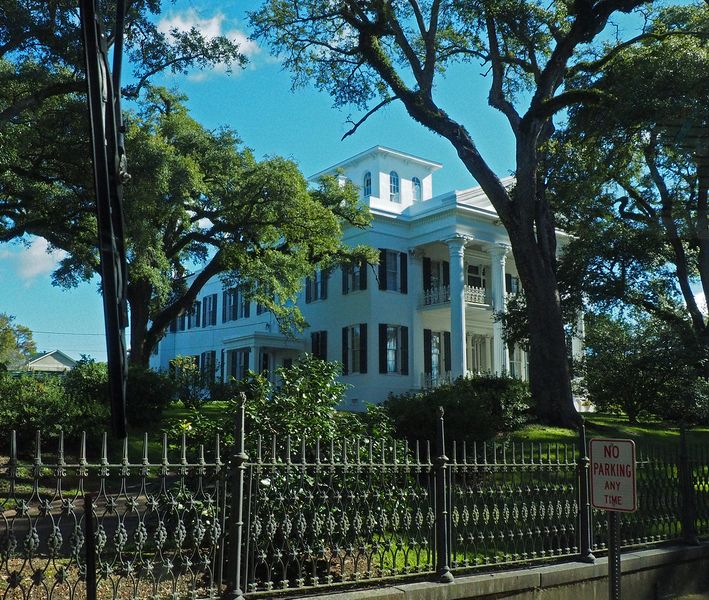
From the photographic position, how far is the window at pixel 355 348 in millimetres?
30125

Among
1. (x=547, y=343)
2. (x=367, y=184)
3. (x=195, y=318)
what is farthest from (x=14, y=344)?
(x=547, y=343)

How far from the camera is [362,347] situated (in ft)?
99.1

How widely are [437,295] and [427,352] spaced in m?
2.70

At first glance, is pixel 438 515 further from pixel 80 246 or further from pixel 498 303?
pixel 498 303

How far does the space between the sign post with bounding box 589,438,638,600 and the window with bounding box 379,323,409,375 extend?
24921 mm

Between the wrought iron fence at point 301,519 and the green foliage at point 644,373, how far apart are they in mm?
15426

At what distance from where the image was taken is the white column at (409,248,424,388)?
101 feet

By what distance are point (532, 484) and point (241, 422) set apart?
10.5 ft

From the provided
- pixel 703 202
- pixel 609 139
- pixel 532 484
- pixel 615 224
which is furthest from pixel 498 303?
pixel 532 484

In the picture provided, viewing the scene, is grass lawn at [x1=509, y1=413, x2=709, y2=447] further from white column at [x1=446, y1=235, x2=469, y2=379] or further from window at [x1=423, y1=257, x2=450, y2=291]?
window at [x1=423, y1=257, x2=450, y2=291]

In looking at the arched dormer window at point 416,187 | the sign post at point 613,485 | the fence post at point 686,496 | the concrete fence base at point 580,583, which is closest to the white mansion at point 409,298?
the arched dormer window at point 416,187

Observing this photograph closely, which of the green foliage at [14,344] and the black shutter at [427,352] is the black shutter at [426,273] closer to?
the black shutter at [427,352]

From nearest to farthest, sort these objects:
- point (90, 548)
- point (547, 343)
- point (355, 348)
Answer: point (90, 548) → point (547, 343) → point (355, 348)

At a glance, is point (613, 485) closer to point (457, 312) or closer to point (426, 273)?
point (457, 312)
